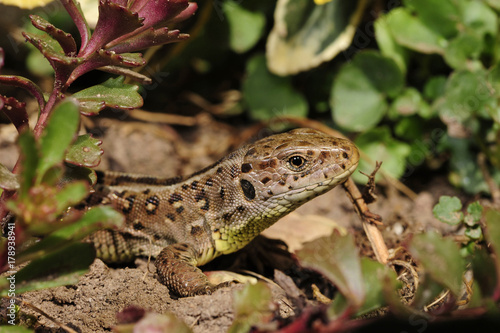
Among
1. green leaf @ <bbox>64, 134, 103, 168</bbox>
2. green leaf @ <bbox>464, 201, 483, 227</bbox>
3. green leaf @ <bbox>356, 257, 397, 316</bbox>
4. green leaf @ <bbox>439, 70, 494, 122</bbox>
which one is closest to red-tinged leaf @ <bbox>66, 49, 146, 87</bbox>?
green leaf @ <bbox>64, 134, 103, 168</bbox>

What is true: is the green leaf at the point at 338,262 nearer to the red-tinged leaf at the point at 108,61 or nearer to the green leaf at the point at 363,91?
the red-tinged leaf at the point at 108,61

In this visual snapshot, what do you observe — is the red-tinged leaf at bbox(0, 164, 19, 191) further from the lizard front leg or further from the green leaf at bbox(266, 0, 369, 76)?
the green leaf at bbox(266, 0, 369, 76)

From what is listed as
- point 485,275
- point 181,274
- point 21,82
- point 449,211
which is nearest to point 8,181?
point 21,82

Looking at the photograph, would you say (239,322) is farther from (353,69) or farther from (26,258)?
(353,69)

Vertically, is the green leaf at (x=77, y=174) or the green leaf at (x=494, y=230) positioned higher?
the green leaf at (x=494, y=230)

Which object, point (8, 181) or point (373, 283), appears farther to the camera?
point (8, 181)

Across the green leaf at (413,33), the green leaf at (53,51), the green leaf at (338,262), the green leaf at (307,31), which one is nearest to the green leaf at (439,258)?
the green leaf at (338,262)

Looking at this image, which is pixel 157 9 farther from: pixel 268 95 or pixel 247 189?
pixel 268 95
